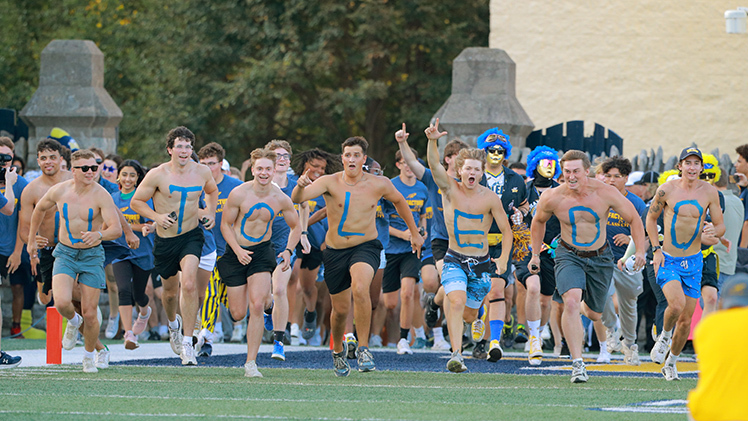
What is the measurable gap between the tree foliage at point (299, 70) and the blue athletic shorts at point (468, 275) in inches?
774

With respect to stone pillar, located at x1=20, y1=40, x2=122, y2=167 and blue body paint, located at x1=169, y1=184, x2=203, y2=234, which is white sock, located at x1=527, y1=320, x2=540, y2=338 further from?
stone pillar, located at x1=20, y1=40, x2=122, y2=167

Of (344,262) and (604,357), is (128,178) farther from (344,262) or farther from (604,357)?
(604,357)

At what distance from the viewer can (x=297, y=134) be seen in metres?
34.7

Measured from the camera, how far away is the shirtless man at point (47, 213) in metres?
12.5

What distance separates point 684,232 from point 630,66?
52.0ft

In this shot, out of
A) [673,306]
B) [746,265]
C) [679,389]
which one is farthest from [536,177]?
[679,389]

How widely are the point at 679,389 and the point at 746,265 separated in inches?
185

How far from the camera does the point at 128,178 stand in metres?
14.3

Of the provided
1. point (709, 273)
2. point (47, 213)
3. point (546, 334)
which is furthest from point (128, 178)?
point (709, 273)

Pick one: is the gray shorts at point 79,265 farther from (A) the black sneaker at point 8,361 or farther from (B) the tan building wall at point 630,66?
(B) the tan building wall at point 630,66

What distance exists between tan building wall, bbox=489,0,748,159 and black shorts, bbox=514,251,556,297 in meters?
12.8

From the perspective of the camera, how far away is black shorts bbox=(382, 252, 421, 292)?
47.4 feet

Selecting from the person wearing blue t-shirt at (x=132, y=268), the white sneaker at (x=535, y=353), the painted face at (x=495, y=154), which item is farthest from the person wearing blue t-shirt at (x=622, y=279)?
the person wearing blue t-shirt at (x=132, y=268)

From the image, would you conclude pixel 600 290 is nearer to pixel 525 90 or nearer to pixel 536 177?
pixel 536 177
